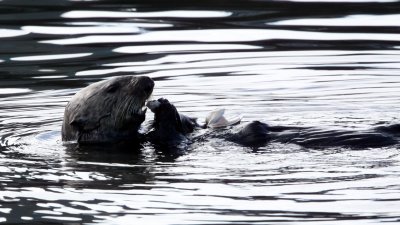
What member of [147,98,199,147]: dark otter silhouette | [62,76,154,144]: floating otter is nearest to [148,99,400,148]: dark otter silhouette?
[147,98,199,147]: dark otter silhouette

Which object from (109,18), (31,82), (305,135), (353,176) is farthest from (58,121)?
(109,18)

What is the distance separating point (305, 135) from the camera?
291 inches

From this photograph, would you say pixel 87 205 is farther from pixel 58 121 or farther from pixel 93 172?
pixel 58 121

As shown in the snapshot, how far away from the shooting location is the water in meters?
6.03

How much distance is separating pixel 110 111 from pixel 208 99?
179 centimetres

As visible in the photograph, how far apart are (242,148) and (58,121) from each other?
2.08 meters

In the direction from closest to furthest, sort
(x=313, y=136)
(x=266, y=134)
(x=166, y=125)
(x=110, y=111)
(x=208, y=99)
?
(x=313, y=136)
(x=266, y=134)
(x=166, y=125)
(x=110, y=111)
(x=208, y=99)

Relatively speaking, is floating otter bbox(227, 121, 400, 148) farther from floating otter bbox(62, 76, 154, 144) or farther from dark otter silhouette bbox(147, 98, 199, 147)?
floating otter bbox(62, 76, 154, 144)

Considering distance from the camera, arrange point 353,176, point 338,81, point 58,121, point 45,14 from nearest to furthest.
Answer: point 353,176 < point 58,121 < point 338,81 < point 45,14

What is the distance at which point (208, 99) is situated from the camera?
956 cm

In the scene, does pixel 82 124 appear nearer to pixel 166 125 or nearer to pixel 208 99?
pixel 166 125

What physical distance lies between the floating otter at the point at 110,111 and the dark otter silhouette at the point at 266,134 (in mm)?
177

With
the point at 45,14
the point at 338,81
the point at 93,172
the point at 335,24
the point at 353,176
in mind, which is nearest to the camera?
the point at 353,176

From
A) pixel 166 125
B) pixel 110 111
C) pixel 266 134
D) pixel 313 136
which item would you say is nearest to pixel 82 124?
pixel 110 111
